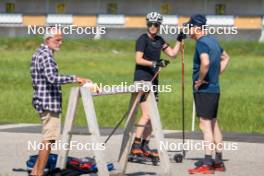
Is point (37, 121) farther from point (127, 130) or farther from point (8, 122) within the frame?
point (127, 130)

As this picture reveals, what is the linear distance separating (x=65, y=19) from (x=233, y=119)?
55.0 metres

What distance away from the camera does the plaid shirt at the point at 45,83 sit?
12422 mm

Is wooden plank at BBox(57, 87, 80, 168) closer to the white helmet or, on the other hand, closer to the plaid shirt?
the plaid shirt

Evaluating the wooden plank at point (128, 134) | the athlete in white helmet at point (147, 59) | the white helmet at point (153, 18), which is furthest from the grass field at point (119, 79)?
the wooden plank at point (128, 134)

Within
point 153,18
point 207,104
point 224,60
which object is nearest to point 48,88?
point 207,104

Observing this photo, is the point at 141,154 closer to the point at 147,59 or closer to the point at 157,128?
the point at 147,59

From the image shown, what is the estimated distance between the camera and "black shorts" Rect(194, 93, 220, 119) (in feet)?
46.8

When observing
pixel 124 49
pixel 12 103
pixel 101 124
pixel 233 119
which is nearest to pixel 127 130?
pixel 101 124

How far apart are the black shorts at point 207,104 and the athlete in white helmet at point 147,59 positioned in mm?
799

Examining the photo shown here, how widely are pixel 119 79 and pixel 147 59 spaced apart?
2446cm

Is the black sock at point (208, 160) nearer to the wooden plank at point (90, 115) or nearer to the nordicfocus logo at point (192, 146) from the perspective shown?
the wooden plank at point (90, 115)

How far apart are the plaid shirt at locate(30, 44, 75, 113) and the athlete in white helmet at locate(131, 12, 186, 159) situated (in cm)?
247

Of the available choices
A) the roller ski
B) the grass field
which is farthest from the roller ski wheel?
the grass field

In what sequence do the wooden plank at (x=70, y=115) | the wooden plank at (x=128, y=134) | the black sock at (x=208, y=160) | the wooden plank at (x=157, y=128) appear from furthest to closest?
the black sock at (x=208, y=160) < the wooden plank at (x=128, y=134) < the wooden plank at (x=157, y=128) < the wooden plank at (x=70, y=115)
